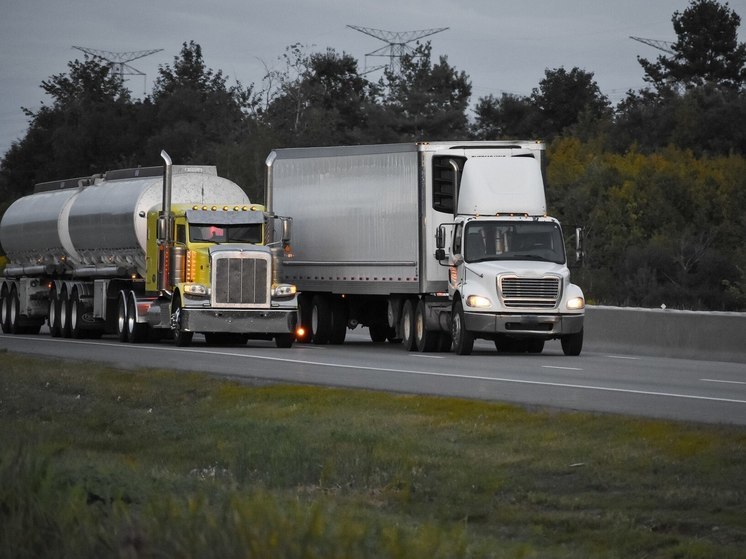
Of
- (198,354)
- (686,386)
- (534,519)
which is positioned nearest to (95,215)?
(198,354)

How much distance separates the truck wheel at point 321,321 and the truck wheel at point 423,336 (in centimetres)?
428

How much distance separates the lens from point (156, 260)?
3428 cm

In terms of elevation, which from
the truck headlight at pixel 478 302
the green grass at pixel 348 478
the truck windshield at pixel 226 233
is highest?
the truck windshield at pixel 226 233

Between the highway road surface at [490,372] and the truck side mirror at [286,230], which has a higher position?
the truck side mirror at [286,230]

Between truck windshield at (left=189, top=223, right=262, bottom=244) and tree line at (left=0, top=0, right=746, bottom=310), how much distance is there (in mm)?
31055

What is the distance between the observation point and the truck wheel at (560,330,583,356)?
30047 millimetres

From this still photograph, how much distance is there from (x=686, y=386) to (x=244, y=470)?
9.83 m

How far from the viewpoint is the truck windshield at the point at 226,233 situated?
3359 cm

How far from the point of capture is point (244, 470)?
12883 mm

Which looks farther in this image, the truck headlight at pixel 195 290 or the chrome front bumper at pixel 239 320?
the truck headlight at pixel 195 290

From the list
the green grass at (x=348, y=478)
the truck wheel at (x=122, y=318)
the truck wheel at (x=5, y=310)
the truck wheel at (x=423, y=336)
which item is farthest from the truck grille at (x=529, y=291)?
the truck wheel at (x=5, y=310)

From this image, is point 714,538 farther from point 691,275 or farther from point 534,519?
point 691,275

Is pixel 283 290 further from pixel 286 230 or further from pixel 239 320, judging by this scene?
pixel 286 230

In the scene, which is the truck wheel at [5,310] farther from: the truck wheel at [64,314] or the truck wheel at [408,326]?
the truck wheel at [408,326]
